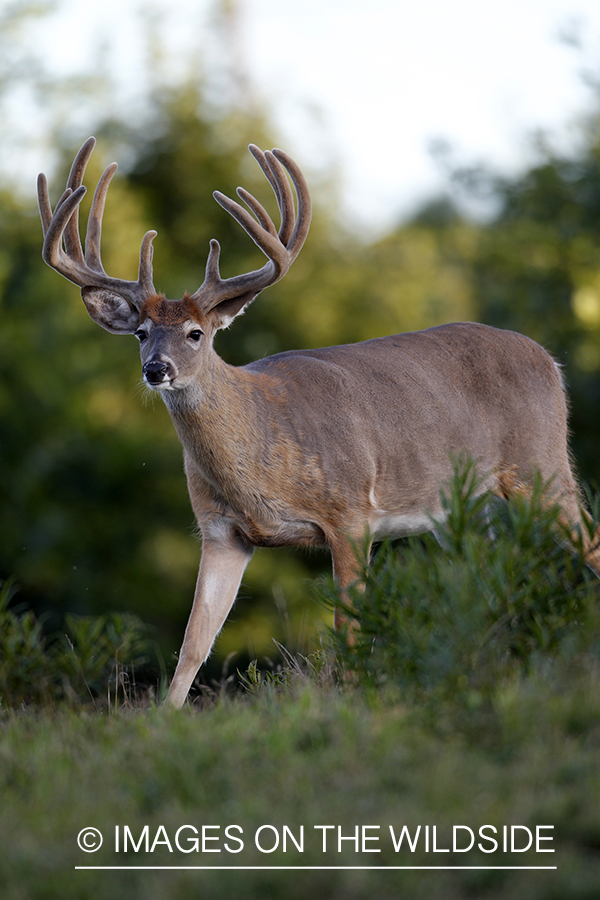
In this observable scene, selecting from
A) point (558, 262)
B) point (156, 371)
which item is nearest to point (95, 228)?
point (156, 371)

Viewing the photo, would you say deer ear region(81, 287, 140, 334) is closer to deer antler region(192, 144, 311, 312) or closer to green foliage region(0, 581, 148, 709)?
deer antler region(192, 144, 311, 312)

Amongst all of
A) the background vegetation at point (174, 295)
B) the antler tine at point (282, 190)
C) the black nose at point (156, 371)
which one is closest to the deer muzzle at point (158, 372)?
the black nose at point (156, 371)

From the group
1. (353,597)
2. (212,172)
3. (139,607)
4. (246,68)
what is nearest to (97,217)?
(353,597)

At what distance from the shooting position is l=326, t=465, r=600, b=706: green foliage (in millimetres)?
3895

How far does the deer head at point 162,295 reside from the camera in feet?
19.4

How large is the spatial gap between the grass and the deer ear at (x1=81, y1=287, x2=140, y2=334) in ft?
7.68

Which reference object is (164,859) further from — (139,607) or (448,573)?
(139,607)

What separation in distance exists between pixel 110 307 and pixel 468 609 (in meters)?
3.09

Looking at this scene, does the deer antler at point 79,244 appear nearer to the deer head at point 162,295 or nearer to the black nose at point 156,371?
the deer head at point 162,295

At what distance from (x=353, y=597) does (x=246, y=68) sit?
26.1 m

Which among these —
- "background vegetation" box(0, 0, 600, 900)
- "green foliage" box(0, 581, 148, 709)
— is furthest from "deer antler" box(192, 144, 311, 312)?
"green foliage" box(0, 581, 148, 709)

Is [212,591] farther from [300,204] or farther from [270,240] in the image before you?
[300,204]

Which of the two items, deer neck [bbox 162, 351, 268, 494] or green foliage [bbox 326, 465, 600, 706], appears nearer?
green foliage [bbox 326, 465, 600, 706]

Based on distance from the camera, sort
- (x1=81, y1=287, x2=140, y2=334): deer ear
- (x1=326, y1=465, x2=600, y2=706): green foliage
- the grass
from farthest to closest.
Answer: (x1=81, y1=287, x2=140, y2=334): deer ear
(x1=326, y1=465, x2=600, y2=706): green foliage
the grass
